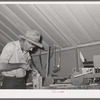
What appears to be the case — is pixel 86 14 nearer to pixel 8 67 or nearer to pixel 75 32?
pixel 75 32

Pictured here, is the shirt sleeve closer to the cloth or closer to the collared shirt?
the collared shirt

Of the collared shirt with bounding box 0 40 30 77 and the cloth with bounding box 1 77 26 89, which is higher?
the collared shirt with bounding box 0 40 30 77

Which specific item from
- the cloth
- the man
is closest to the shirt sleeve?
the man

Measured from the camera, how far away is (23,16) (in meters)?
2.43

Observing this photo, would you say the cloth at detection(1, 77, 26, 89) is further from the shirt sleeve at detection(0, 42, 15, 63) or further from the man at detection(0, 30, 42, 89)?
the shirt sleeve at detection(0, 42, 15, 63)

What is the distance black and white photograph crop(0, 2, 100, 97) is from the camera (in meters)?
1.96

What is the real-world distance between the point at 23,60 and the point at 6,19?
2.27 ft

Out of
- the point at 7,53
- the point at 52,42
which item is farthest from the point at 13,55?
the point at 52,42

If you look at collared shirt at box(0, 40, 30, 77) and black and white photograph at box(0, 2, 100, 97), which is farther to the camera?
collared shirt at box(0, 40, 30, 77)

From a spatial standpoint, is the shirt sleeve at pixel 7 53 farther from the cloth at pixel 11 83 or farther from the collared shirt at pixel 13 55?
the cloth at pixel 11 83

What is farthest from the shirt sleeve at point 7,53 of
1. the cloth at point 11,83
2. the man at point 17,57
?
the cloth at point 11,83

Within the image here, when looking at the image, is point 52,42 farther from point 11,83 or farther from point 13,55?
point 11,83

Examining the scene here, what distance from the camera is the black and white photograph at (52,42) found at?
1.96 meters

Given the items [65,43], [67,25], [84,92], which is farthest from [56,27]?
[84,92]
